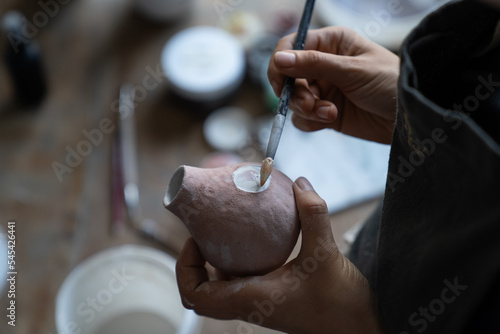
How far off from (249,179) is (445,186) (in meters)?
0.21

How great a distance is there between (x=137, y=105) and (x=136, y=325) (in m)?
0.47

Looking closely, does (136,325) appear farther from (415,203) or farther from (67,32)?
(67,32)

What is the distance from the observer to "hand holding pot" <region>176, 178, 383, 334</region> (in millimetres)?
518

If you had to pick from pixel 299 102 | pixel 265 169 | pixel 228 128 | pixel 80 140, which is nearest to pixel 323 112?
pixel 299 102

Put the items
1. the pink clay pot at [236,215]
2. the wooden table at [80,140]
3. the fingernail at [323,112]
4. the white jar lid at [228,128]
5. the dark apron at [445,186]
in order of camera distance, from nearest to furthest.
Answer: the dark apron at [445,186] → the pink clay pot at [236,215] → the fingernail at [323,112] → the wooden table at [80,140] → the white jar lid at [228,128]

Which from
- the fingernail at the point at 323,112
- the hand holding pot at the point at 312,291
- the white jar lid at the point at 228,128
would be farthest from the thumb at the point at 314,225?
the white jar lid at the point at 228,128

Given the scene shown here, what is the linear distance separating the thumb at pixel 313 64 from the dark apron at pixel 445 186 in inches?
5.7

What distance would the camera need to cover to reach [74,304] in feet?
2.34

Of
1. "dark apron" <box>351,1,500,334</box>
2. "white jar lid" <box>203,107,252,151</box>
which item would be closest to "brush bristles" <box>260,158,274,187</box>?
"dark apron" <box>351,1,500,334</box>

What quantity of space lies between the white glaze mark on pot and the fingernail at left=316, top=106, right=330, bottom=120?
13cm

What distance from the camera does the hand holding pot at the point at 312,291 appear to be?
518mm

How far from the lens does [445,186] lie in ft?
1.33

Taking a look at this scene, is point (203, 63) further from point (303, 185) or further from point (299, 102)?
point (303, 185)

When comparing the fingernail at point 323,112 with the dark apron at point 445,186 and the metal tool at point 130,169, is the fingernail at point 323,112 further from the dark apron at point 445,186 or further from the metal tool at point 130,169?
the metal tool at point 130,169
